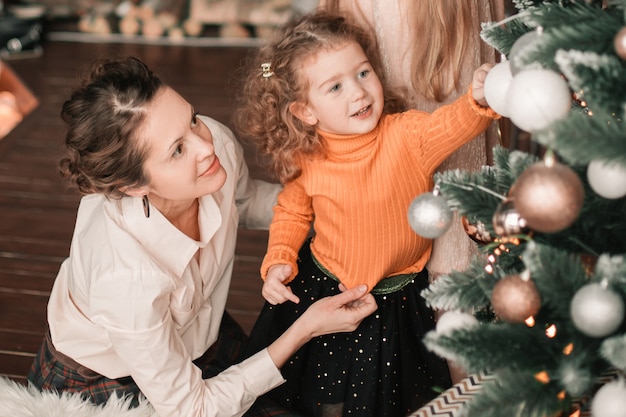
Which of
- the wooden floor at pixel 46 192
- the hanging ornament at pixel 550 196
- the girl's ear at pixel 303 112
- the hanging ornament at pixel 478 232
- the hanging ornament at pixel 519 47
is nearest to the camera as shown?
the hanging ornament at pixel 550 196

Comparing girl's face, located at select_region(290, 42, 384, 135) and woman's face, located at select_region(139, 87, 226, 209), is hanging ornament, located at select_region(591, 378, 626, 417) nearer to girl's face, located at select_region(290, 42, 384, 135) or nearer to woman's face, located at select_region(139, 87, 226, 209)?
girl's face, located at select_region(290, 42, 384, 135)

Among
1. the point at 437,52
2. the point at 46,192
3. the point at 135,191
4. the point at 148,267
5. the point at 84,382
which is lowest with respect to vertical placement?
the point at 46,192

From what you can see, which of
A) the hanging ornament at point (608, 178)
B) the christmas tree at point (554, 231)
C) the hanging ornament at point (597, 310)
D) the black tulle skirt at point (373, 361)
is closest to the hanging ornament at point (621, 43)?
the christmas tree at point (554, 231)

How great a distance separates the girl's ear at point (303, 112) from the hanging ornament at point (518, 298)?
26.7 inches

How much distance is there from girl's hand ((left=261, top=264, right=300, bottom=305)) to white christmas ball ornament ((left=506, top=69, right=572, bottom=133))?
0.78m

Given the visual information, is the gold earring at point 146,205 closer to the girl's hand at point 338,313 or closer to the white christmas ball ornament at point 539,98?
the girl's hand at point 338,313

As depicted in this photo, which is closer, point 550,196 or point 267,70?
point 550,196

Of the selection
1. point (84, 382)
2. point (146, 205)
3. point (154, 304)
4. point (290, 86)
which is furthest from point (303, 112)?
point (84, 382)

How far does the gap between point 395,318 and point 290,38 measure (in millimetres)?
575

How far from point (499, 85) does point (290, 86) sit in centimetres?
54

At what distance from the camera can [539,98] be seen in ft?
2.73

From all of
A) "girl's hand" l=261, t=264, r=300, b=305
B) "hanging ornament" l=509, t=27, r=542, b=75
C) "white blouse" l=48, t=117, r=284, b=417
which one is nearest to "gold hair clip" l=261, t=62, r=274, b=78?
"white blouse" l=48, t=117, r=284, b=417

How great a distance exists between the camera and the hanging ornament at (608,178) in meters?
0.81

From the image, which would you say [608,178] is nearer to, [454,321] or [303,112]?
[454,321]
